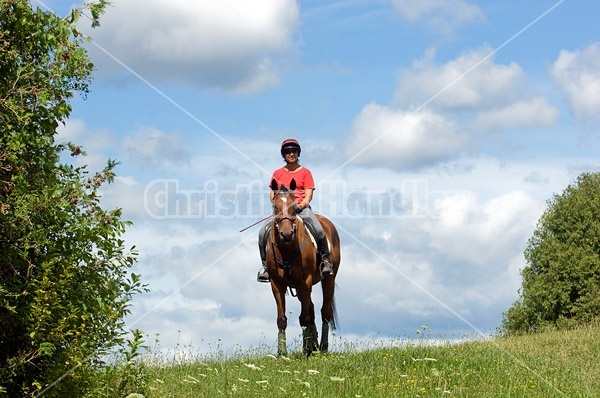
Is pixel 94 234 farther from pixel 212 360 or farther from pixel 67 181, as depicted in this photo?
pixel 212 360

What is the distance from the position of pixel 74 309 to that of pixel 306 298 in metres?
7.55

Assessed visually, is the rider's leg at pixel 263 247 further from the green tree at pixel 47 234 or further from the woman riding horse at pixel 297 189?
the green tree at pixel 47 234

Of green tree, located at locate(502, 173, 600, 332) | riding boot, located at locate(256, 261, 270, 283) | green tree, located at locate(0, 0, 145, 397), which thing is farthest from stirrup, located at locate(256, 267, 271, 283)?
green tree, located at locate(502, 173, 600, 332)

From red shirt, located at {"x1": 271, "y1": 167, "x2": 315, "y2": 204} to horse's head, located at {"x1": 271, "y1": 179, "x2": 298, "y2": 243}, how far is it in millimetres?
1131

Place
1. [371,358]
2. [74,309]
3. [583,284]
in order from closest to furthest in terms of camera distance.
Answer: [74,309] < [371,358] < [583,284]

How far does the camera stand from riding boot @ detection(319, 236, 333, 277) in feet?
50.9

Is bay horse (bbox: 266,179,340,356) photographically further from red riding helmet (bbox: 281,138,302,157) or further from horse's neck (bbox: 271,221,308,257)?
red riding helmet (bbox: 281,138,302,157)

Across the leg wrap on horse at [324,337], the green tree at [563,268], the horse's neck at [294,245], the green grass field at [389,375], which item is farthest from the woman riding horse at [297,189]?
the green tree at [563,268]

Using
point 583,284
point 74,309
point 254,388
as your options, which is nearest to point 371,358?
point 254,388

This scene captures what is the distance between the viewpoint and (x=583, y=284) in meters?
29.0

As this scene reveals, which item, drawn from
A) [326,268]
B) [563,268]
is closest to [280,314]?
[326,268]

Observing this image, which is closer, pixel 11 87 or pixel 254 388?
pixel 11 87

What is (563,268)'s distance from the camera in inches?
1159

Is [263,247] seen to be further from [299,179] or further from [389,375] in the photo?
[389,375]
